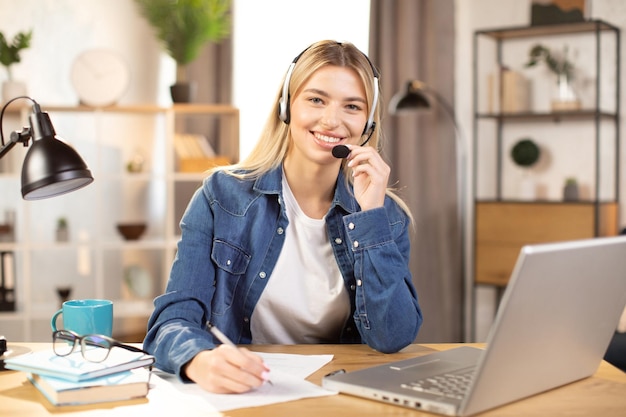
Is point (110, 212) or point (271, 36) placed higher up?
point (271, 36)

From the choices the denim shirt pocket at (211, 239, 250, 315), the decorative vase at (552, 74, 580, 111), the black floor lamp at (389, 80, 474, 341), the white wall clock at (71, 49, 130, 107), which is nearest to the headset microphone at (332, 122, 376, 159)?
the denim shirt pocket at (211, 239, 250, 315)

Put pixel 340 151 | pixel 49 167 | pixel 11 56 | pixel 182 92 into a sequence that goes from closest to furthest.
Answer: pixel 49 167 → pixel 340 151 → pixel 11 56 → pixel 182 92

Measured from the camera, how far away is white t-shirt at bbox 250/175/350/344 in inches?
75.2

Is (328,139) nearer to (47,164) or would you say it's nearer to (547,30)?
(47,164)

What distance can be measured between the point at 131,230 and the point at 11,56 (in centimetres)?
105

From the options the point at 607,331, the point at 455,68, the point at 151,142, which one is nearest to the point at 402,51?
the point at 455,68

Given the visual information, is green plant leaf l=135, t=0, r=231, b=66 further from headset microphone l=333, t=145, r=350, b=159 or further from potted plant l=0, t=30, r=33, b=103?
headset microphone l=333, t=145, r=350, b=159

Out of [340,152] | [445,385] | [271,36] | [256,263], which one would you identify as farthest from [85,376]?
[271,36]

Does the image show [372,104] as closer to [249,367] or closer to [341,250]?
[341,250]

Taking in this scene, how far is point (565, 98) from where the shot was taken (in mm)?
4277

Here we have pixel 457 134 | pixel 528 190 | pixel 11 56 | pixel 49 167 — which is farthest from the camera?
pixel 457 134

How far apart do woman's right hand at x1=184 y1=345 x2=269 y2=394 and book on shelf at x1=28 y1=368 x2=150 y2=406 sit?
100mm

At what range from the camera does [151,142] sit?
185 inches

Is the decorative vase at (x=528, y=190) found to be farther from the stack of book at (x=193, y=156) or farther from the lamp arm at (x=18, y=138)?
the lamp arm at (x=18, y=138)
